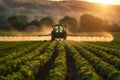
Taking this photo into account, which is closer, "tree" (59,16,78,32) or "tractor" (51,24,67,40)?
"tractor" (51,24,67,40)

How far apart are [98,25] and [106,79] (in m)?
148

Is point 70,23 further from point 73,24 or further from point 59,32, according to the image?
point 59,32

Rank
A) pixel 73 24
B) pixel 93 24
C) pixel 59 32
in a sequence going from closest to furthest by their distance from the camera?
pixel 59 32 → pixel 93 24 → pixel 73 24

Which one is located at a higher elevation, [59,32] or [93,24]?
[59,32]

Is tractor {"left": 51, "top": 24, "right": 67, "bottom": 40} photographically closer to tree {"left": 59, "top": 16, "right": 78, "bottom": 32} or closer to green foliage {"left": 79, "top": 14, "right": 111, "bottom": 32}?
green foliage {"left": 79, "top": 14, "right": 111, "bottom": 32}

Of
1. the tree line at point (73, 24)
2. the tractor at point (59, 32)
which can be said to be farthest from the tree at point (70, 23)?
the tractor at point (59, 32)

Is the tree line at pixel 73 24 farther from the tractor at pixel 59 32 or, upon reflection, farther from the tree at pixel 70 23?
the tractor at pixel 59 32

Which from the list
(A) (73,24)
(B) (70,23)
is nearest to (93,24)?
(A) (73,24)

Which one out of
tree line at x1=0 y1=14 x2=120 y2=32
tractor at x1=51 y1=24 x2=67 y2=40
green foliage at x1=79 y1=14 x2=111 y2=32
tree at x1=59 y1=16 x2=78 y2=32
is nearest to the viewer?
tractor at x1=51 y1=24 x2=67 y2=40

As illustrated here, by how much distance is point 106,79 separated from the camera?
→ 20109 millimetres

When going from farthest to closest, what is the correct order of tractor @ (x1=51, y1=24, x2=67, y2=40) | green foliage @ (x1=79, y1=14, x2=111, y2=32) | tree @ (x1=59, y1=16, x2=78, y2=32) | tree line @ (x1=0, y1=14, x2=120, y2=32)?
tree @ (x1=59, y1=16, x2=78, y2=32) < green foliage @ (x1=79, y1=14, x2=111, y2=32) < tree line @ (x1=0, y1=14, x2=120, y2=32) < tractor @ (x1=51, y1=24, x2=67, y2=40)

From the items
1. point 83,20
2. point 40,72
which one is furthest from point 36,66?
point 83,20

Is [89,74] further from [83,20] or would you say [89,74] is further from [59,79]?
[83,20]

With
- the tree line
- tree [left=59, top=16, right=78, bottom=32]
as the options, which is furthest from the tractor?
tree [left=59, top=16, right=78, bottom=32]
